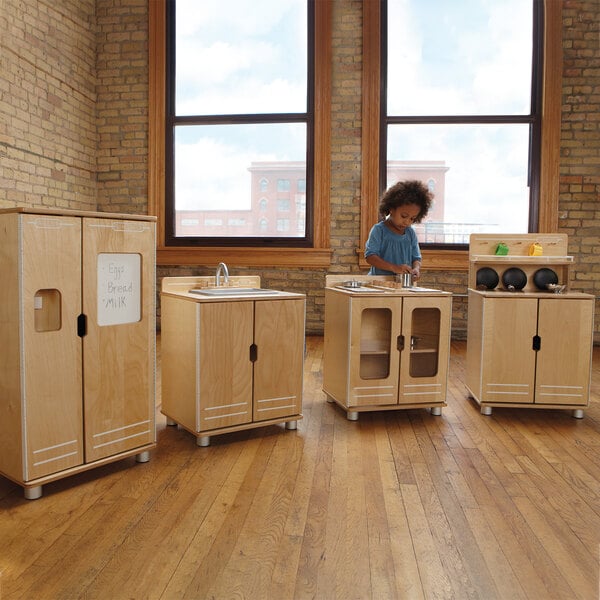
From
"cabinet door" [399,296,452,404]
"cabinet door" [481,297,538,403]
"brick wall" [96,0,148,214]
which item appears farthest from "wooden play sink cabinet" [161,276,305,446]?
"brick wall" [96,0,148,214]

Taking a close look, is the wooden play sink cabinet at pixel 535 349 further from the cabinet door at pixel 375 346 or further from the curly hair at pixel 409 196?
the curly hair at pixel 409 196

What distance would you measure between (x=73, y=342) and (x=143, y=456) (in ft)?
2.24

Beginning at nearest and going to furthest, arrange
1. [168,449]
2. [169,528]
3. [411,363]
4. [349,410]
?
[169,528] < [168,449] < [349,410] < [411,363]

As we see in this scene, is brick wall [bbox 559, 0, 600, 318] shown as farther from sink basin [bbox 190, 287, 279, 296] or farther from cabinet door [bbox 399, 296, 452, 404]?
sink basin [bbox 190, 287, 279, 296]

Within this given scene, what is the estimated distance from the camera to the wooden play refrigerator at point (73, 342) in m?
2.18

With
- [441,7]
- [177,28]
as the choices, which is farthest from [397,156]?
[177,28]

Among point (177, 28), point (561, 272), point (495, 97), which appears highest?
point (177, 28)

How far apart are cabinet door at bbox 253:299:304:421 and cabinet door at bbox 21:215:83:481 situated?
3.17 ft

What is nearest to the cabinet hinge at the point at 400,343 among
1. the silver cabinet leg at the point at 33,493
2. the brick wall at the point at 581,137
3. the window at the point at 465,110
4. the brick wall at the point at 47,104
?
the silver cabinet leg at the point at 33,493

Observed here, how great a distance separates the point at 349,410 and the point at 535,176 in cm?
431

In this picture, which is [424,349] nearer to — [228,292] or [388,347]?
[388,347]

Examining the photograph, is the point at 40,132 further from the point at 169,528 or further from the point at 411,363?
the point at 169,528

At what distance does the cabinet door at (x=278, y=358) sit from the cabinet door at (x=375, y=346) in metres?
0.40

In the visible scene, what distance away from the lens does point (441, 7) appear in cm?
632
